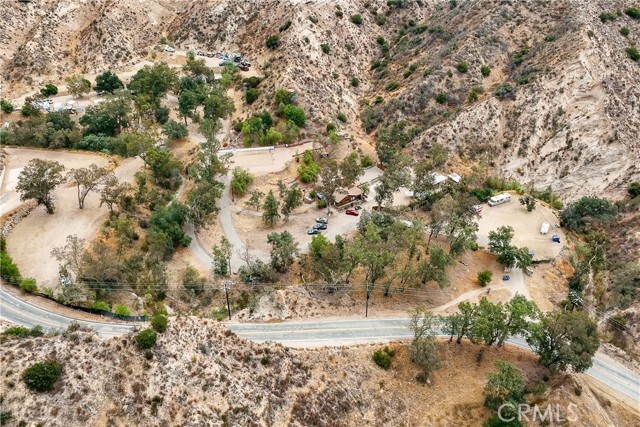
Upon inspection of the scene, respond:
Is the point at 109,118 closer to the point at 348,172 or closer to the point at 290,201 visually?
the point at 290,201

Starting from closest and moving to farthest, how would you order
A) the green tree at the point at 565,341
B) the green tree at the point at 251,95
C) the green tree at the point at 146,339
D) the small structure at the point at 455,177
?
1. the green tree at the point at 146,339
2. the green tree at the point at 565,341
3. the small structure at the point at 455,177
4. the green tree at the point at 251,95

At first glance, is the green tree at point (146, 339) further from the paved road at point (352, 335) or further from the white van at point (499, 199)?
the white van at point (499, 199)

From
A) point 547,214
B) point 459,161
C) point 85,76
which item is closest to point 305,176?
point 459,161

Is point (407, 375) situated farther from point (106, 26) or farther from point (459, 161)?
point (106, 26)

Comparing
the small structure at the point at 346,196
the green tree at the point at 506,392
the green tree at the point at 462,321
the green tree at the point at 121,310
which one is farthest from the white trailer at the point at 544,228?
the green tree at the point at 121,310

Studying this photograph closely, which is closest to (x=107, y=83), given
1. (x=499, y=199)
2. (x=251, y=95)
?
(x=251, y=95)

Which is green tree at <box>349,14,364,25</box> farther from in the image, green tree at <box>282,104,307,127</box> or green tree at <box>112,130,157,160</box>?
green tree at <box>112,130,157,160</box>
